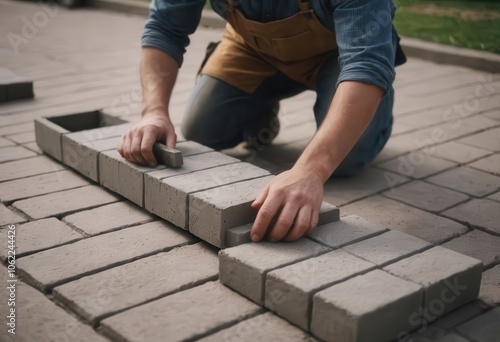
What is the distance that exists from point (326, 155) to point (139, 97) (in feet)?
8.53

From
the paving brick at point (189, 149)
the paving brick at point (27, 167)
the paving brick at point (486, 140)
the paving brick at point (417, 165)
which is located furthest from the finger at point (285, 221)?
the paving brick at point (486, 140)

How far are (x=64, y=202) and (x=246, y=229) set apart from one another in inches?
36.0

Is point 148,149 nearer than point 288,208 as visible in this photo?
No

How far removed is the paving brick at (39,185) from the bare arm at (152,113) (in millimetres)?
373

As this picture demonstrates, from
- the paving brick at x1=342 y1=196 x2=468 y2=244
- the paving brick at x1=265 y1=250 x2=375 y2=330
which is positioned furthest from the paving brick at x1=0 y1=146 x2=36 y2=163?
the paving brick at x1=265 y1=250 x2=375 y2=330

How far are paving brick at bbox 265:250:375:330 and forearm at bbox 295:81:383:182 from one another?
376 millimetres

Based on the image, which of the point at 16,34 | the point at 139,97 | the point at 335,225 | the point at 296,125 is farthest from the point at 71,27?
the point at 335,225

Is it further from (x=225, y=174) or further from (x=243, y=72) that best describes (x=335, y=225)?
(x=243, y=72)

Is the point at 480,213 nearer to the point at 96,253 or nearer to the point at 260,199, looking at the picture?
the point at 260,199

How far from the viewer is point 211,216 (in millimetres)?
2451

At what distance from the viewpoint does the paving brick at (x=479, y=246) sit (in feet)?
8.37

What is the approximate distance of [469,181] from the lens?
336 cm


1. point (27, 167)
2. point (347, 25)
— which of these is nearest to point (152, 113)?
point (27, 167)
